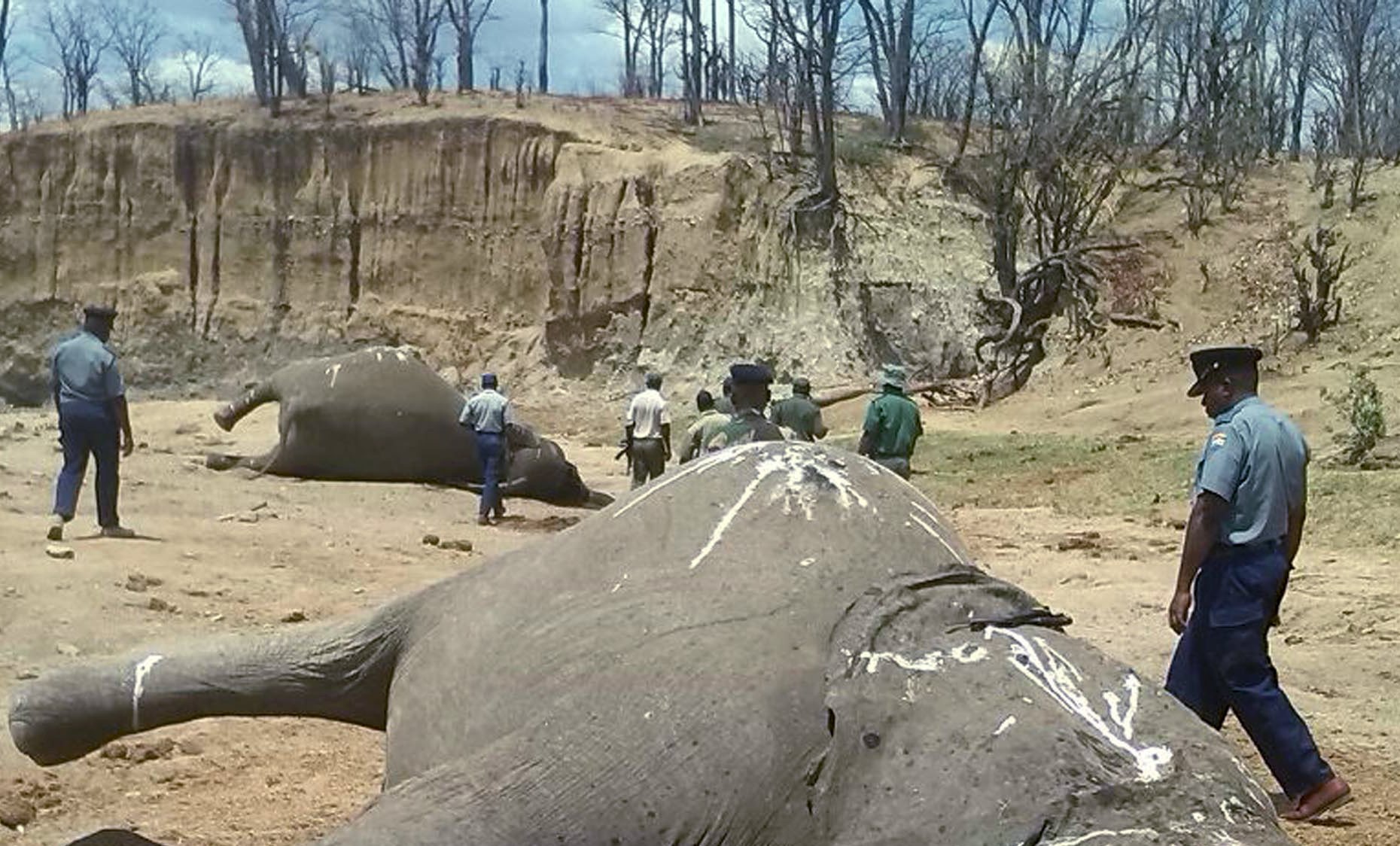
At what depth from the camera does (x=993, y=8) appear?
119ft

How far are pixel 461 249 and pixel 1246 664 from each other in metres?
30.2

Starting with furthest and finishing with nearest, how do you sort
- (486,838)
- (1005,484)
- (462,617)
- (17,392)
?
(17,392) < (1005,484) < (462,617) < (486,838)

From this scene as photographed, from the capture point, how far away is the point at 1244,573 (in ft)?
17.0

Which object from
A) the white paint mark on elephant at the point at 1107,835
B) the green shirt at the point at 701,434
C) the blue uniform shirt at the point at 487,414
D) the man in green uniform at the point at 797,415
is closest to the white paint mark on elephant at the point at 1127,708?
the white paint mark on elephant at the point at 1107,835

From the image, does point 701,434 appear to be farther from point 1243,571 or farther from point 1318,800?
point 1318,800

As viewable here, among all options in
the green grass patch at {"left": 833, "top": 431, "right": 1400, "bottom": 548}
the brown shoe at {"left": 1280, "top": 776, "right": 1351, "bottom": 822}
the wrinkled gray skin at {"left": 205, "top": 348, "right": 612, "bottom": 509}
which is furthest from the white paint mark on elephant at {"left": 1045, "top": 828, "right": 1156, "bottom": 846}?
the wrinkled gray skin at {"left": 205, "top": 348, "right": 612, "bottom": 509}

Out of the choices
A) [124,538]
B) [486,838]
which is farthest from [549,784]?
[124,538]

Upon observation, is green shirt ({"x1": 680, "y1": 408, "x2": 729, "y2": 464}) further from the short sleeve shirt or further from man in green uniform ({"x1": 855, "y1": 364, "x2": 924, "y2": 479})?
the short sleeve shirt

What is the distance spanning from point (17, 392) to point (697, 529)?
35.0 metres

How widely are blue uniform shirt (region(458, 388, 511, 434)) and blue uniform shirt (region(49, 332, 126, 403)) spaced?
415cm

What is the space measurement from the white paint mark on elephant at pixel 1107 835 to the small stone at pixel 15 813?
11.7 ft

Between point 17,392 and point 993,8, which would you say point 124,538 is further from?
point 993,8

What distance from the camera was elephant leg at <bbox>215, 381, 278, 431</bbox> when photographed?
15.7 metres

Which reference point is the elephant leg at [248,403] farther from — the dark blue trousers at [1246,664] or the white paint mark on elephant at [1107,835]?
the white paint mark on elephant at [1107,835]
